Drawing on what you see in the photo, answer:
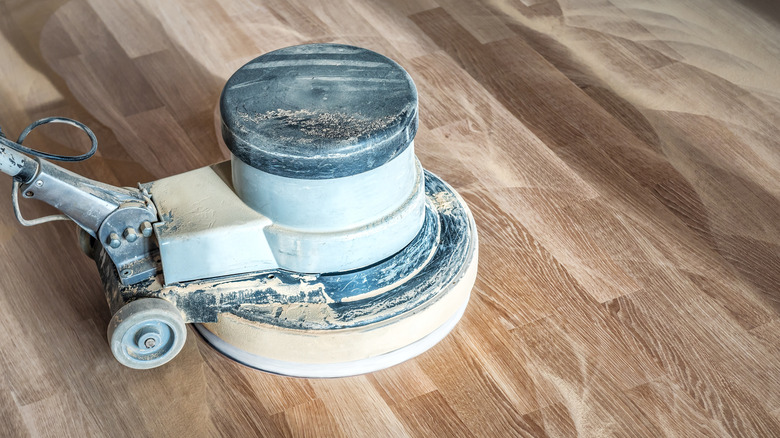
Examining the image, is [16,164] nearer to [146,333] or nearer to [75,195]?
[75,195]

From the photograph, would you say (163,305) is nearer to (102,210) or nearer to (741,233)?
(102,210)

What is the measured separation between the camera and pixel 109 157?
1.85m

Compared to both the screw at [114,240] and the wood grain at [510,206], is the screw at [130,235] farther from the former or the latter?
the wood grain at [510,206]

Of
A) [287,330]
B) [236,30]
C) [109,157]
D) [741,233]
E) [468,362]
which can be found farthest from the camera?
[236,30]

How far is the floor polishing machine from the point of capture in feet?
4.01

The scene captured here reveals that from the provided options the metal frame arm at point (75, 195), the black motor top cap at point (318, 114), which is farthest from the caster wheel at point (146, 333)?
the black motor top cap at point (318, 114)

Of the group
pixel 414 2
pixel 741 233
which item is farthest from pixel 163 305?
pixel 414 2

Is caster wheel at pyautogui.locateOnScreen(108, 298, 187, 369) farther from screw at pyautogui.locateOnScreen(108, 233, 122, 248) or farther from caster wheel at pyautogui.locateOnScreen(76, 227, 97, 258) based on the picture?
caster wheel at pyautogui.locateOnScreen(76, 227, 97, 258)

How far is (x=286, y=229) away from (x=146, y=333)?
0.88ft

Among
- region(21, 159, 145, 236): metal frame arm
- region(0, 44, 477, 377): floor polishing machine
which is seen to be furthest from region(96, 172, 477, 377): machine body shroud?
region(21, 159, 145, 236): metal frame arm

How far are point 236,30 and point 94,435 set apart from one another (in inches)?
50.1

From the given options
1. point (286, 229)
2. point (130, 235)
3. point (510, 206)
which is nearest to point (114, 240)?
point (130, 235)

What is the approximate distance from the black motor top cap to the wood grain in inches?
15.9

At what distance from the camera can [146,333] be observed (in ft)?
4.22
